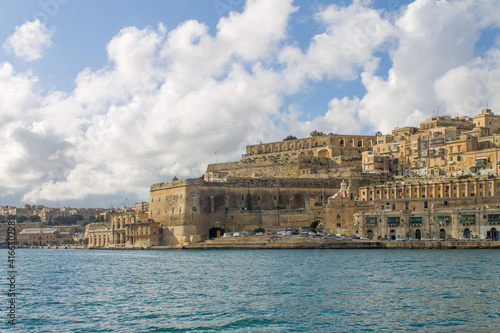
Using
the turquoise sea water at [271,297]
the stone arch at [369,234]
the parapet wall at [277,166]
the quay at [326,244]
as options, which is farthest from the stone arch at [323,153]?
A: the turquoise sea water at [271,297]

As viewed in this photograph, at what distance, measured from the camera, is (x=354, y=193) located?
2603 inches

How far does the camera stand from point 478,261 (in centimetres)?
3541

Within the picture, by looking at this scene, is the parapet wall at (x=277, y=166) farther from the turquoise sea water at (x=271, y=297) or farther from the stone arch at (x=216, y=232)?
the turquoise sea water at (x=271, y=297)

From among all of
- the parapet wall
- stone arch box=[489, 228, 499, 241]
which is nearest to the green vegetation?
the parapet wall

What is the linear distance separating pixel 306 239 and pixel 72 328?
1349 inches

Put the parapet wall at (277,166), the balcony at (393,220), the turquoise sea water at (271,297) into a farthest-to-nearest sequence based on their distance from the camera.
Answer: the parapet wall at (277,166) → the balcony at (393,220) → the turquoise sea water at (271,297)

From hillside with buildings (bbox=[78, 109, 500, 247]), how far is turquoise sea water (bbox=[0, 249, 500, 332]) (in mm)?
14357

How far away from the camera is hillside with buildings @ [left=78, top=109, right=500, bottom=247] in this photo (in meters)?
52.8

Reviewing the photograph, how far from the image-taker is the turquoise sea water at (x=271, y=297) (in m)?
19.1

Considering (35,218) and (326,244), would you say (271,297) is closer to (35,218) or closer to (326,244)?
(326,244)

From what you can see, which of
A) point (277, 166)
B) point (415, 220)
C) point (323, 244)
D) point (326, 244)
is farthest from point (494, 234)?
point (277, 166)

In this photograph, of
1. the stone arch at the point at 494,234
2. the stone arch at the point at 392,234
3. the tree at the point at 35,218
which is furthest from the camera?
the tree at the point at 35,218

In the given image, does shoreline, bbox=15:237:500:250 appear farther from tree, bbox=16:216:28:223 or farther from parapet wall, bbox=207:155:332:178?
tree, bbox=16:216:28:223

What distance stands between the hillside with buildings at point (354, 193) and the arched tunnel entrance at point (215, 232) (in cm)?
14
